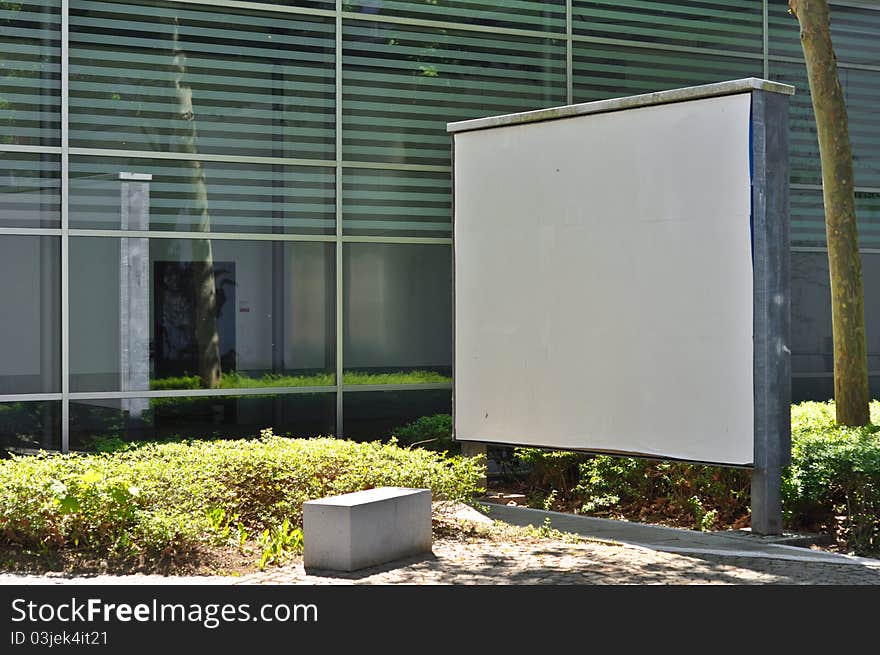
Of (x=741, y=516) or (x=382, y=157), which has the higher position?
(x=382, y=157)

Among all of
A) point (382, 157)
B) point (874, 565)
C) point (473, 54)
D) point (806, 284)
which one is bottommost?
point (874, 565)

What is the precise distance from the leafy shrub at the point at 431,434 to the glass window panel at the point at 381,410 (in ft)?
0.73

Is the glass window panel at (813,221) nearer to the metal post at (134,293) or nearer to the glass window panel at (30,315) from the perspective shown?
the metal post at (134,293)

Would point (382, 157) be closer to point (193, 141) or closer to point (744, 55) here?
point (193, 141)

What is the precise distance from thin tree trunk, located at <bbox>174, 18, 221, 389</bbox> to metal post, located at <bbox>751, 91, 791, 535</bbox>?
18.7 ft

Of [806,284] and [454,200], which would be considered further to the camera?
[806,284]

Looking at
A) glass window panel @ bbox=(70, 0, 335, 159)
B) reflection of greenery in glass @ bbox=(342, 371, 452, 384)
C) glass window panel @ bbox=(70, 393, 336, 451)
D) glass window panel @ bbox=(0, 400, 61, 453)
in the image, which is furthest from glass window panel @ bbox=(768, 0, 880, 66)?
glass window panel @ bbox=(0, 400, 61, 453)

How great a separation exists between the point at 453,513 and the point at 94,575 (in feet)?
9.86

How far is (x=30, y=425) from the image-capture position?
11.9 metres

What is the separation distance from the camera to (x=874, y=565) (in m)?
8.63

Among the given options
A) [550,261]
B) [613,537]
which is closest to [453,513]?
[613,537]

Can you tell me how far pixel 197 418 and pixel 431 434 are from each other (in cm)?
240

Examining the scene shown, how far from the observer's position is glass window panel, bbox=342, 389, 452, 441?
13.4 m
